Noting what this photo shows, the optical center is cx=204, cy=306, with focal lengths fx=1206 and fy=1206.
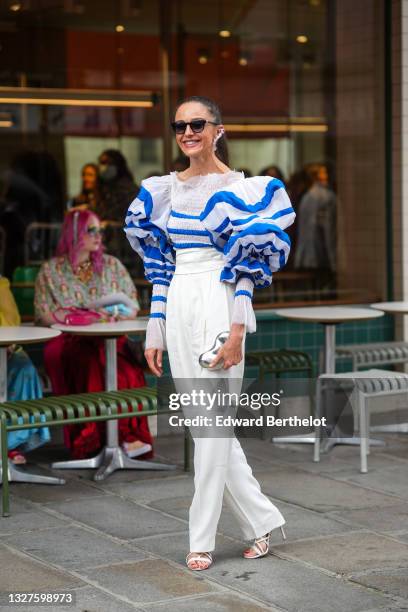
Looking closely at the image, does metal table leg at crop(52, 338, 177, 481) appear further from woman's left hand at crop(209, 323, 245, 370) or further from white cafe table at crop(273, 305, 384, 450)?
woman's left hand at crop(209, 323, 245, 370)

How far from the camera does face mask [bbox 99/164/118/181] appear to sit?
37.5 ft

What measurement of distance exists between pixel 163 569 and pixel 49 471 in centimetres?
212

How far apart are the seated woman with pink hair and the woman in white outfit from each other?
2239 millimetres

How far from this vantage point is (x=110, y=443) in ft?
22.7

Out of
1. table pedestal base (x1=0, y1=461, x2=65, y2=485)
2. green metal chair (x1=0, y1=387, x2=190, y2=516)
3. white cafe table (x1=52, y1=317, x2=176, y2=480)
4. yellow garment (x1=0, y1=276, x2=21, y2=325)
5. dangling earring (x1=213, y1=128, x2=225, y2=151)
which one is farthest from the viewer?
yellow garment (x1=0, y1=276, x2=21, y2=325)

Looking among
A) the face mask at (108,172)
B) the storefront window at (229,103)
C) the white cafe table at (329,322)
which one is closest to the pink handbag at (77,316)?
the white cafe table at (329,322)

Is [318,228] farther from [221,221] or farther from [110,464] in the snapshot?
[221,221]

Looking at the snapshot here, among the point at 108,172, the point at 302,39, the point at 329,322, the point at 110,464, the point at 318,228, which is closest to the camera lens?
the point at 110,464

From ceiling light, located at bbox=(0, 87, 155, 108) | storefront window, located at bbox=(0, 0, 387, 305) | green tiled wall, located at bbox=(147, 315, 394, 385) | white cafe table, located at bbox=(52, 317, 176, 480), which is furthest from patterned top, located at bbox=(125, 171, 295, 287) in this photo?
ceiling light, located at bbox=(0, 87, 155, 108)

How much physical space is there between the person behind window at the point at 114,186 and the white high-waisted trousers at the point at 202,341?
5406 millimetres

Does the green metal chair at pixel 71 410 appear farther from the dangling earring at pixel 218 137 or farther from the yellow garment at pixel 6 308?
the dangling earring at pixel 218 137

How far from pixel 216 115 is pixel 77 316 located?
2334mm

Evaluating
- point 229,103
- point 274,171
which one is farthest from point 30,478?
point 229,103

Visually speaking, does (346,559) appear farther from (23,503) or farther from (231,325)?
(23,503)
